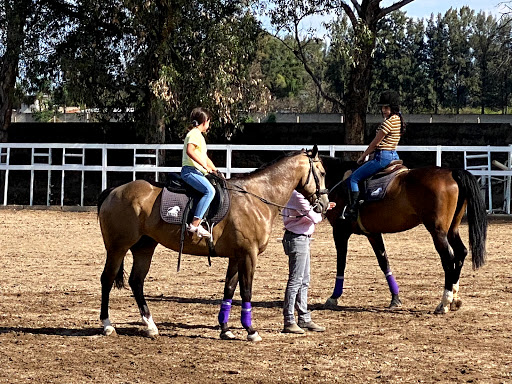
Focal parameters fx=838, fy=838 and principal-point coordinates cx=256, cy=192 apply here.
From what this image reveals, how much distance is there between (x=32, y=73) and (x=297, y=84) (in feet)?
164

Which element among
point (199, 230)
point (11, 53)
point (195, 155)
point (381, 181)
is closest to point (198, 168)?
point (195, 155)

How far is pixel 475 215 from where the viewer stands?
993 centimetres

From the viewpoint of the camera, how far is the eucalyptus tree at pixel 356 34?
26375 mm

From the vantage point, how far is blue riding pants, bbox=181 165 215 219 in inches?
324

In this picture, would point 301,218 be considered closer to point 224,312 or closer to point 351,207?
point 224,312

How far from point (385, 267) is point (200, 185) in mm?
3174

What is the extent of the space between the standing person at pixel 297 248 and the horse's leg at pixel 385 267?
5.57 feet

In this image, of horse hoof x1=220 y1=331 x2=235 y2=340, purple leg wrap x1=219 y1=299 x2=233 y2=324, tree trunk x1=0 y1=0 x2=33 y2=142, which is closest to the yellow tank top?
purple leg wrap x1=219 y1=299 x2=233 y2=324

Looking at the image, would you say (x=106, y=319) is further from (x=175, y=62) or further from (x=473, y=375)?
(x=175, y=62)

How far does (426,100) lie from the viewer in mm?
62281

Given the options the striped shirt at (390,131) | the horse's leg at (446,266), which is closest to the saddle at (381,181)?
the striped shirt at (390,131)

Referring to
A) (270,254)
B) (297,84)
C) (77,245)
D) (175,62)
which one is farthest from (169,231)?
(297,84)

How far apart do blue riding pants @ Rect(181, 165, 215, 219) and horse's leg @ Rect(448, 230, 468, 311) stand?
3308mm

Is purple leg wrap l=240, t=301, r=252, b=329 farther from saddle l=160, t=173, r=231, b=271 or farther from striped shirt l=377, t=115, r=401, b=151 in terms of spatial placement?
striped shirt l=377, t=115, r=401, b=151
